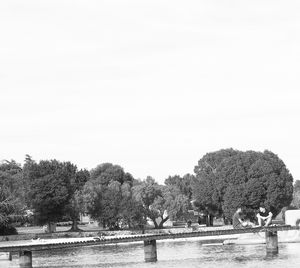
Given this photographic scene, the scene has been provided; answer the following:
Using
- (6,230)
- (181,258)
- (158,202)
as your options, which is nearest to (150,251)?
(181,258)

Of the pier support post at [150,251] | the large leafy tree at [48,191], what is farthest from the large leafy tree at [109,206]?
the pier support post at [150,251]

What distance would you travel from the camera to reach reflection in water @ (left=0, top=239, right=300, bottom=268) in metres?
75.6

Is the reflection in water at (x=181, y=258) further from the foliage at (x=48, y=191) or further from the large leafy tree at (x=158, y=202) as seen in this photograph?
the large leafy tree at (x=158, y=202)

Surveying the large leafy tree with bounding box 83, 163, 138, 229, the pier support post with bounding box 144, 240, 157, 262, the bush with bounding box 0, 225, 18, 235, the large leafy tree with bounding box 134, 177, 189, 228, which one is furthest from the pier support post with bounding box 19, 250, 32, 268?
the large leafy tree with bounding box 134, 177, 189, 228

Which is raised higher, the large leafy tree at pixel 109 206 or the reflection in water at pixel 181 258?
the large leafy tree at pixel 109 206

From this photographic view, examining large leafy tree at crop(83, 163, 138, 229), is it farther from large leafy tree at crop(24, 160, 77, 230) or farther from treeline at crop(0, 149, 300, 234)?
large leafy tree at crop(24, 160, 77, 230)

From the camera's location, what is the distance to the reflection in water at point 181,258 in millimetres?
75562

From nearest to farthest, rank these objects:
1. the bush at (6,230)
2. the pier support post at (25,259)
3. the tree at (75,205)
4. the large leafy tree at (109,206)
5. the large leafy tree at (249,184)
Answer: the pier support post at (25,259) → the large leafy tree at (249,184) → the bush at (6,230) → the tree at (75,205) → the large leafy tree at (109,206)

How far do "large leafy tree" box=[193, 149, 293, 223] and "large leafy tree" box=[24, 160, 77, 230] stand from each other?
2188cm

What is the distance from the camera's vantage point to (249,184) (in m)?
147

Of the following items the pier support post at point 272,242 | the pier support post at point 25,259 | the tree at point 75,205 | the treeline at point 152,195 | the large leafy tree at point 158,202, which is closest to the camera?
the pier support post at point 25,259

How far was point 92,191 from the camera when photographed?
529 feet

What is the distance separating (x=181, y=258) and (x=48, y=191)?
73.7 meters

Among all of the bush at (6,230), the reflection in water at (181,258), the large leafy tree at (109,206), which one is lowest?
the reflection in water at (181,258)
